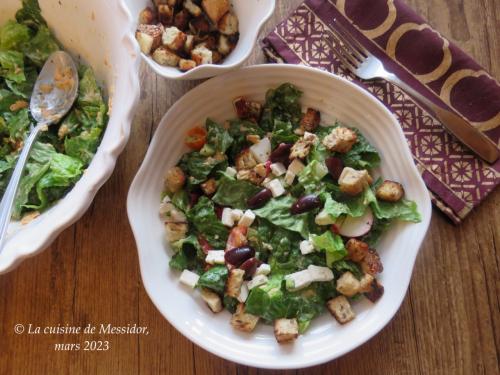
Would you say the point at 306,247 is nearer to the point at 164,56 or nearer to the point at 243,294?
the point at 243,294

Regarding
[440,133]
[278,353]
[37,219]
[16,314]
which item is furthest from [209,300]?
[440,133]

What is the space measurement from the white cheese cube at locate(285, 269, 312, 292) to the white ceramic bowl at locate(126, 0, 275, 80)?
622mm

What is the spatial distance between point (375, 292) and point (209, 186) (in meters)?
0.59

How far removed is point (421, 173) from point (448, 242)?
237 millimetres

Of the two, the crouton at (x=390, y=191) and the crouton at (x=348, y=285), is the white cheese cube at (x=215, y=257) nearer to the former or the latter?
the crouton at (x=348, y=285)

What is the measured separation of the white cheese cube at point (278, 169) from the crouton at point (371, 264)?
0.36 meters

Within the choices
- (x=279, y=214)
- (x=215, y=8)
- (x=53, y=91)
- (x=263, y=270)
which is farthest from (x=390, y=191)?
(x=53, y=91)

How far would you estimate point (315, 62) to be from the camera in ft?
5.56

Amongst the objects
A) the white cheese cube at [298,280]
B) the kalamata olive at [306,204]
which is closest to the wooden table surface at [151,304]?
the white cheese cube at [298,280]

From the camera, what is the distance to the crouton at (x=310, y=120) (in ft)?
5.21

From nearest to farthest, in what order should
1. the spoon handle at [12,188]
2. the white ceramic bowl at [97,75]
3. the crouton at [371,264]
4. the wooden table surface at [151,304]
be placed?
the white ceramic bowl at [97,75] < the spoon handle at [12,188] < the crouton at [371,264] < the wooden table surface at [151,304]

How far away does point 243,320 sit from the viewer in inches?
57.8

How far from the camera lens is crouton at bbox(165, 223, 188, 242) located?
1555 millimetres

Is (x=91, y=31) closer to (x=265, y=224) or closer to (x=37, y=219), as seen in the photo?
(x=37, y=219)
